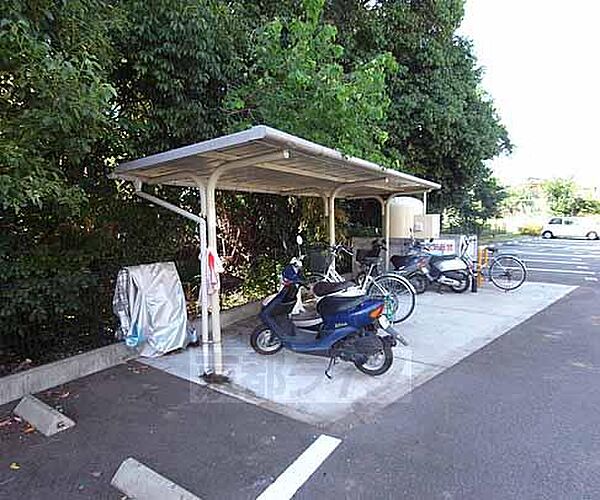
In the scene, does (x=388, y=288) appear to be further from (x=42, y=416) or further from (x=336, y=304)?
(x=42, y=416)

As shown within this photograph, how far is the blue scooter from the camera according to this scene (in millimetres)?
3504

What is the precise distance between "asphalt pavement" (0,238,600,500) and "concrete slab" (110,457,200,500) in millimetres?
55

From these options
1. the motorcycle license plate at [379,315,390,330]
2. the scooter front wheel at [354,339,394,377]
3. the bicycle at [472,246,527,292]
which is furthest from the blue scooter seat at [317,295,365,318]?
the bicycle at [472,246,527,292]

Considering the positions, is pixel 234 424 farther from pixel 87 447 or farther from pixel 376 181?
pixel 376 181

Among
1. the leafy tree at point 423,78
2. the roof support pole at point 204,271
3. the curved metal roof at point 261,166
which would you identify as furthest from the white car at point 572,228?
the roof support pole at point 204,271

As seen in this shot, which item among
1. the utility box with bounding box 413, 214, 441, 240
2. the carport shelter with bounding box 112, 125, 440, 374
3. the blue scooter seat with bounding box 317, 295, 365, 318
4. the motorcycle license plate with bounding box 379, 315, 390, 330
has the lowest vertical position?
the motorcycle license plate with bounding box 379, 315, 390, 330

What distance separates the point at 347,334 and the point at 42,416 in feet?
7.66

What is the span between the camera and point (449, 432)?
263cm

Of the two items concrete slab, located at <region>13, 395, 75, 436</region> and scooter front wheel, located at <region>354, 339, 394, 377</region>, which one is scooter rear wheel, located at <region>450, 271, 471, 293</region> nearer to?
scooter front wheel, located at <region>354, 339, 394, 377</region>

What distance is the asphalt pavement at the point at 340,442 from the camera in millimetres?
2143

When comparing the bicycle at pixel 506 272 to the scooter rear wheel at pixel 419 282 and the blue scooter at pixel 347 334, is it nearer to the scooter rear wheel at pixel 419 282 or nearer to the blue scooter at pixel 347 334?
the scooter rear wheel at pixel 419 282

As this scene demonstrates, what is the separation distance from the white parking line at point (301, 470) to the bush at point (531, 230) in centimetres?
2397

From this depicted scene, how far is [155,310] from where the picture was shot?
4.18 metres

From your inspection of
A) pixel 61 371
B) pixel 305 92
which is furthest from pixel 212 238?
pixel 305 92
